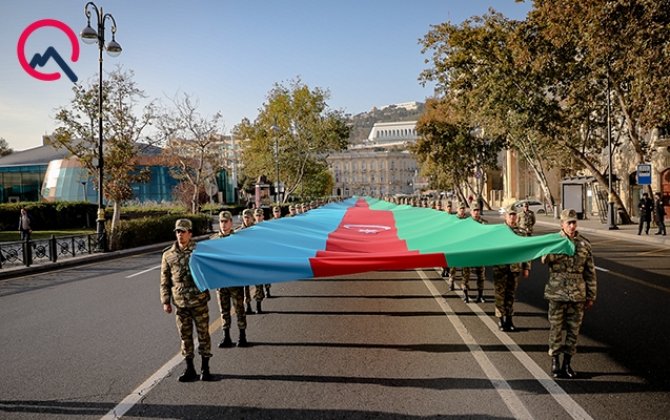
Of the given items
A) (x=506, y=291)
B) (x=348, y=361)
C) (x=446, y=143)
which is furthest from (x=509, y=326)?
(x=446, y=143)

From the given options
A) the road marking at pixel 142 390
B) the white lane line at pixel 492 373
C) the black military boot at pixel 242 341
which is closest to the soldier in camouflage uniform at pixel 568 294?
the white lane line at pixel 492 373

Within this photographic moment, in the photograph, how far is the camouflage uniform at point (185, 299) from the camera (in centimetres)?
622

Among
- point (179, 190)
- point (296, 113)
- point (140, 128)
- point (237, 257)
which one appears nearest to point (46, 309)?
point (237, 257)

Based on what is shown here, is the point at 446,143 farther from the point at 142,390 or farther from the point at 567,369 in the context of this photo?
the point at 142,390

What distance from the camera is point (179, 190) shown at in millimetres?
60375

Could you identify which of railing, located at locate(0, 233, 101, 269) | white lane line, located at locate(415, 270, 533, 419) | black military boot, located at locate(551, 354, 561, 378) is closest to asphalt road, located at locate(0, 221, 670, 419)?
white lane line, located at locate(415, 270, 533, 419)

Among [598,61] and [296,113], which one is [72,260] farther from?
[296,113]

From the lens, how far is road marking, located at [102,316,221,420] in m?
5.17

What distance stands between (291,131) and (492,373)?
4665cm

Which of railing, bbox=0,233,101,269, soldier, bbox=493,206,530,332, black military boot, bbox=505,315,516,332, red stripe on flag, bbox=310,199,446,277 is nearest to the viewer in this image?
red stripe on flag, bbox=310,199,446,277

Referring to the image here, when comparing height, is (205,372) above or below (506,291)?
below

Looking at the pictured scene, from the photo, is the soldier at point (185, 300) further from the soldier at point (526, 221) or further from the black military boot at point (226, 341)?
the soldier at point (526, 221)

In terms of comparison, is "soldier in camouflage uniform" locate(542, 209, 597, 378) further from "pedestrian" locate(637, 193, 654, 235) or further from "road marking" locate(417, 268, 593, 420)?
"pedestrian" locate(637, 193, 654, 235)

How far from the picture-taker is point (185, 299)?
20.4ft
